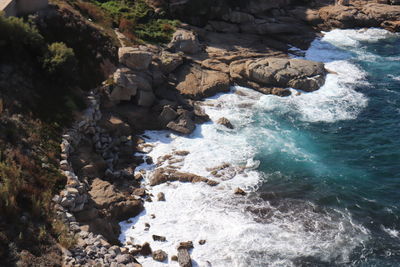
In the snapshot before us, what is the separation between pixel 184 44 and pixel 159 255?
98.5 ft

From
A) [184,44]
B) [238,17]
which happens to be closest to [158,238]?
[184,44]

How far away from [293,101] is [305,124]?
4.58 meters

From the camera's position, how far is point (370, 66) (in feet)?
174

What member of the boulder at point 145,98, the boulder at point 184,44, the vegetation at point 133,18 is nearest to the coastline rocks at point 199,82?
the boulder at point 184,44

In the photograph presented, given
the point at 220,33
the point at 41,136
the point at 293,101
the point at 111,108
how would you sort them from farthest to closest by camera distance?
the point at 220,33, the point at 293,101, the point at 111,108, the point at 41,136

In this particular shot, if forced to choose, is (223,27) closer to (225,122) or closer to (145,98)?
(225,122)

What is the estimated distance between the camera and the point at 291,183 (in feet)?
105

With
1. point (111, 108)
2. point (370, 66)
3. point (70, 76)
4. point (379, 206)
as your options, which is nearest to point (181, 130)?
point (111, 108)

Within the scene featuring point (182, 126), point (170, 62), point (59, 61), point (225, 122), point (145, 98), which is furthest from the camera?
point (170, 62)

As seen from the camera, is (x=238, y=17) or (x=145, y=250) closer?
(x=145, y=250)

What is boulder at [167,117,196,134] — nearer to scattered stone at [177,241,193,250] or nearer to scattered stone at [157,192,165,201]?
scattered stone at [157,192,165,201]

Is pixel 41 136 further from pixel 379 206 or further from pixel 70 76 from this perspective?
pixel 379 206

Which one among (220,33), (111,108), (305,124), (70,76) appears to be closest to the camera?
(70,76)

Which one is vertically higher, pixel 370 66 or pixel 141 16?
pixel 141 16
